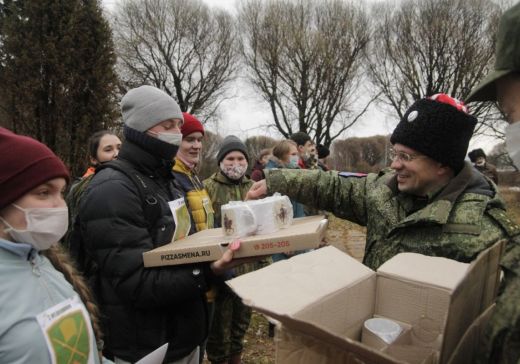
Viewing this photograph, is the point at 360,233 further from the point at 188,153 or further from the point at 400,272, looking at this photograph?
the point at 400,272

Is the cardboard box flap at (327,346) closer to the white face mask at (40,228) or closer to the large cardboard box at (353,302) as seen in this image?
the large cardboard box at (353,302)

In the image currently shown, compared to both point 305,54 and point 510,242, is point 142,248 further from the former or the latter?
point 305,54

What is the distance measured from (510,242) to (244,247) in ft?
3.10

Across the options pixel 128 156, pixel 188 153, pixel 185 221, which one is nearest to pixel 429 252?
pixel 185 221

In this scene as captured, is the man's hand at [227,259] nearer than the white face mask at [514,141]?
No

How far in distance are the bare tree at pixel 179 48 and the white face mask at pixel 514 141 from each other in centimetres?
2290

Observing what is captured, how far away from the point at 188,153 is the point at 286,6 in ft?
73.9

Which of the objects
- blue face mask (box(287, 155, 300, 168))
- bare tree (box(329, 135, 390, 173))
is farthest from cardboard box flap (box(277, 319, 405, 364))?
bare tree (box(329, 135, 390, 173))

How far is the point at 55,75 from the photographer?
9.08 meters

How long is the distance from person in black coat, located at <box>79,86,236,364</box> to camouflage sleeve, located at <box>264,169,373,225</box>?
24.4 inches

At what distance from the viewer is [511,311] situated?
85cm

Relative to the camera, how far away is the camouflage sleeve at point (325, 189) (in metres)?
2.21

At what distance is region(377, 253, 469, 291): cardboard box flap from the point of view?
1.13 meters

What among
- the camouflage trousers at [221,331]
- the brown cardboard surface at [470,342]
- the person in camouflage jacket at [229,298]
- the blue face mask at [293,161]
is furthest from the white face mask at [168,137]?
the blue face mask at [293,161]
